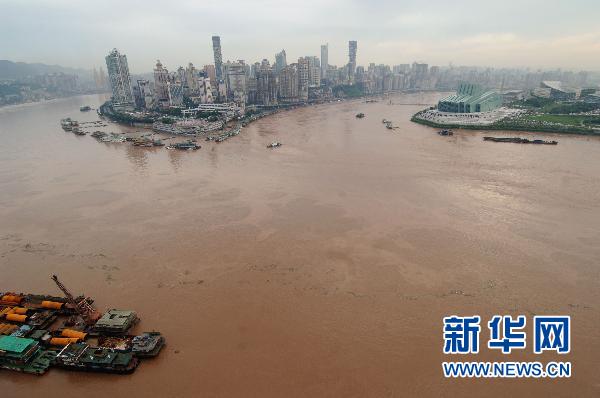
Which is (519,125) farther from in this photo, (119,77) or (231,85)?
(119,77)

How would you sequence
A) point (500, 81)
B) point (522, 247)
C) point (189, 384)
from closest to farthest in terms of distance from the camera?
point (189, 384)
point (522, 247)
point (500, 81)

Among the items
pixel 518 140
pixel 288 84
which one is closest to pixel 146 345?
pixel 518 140

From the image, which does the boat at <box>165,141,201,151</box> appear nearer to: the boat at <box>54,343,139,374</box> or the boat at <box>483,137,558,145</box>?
the boat at <box>54,343,139,374</box>

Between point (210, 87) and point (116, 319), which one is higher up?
point (210, 87)

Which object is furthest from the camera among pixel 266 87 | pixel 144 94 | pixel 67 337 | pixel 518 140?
pixel 266 87

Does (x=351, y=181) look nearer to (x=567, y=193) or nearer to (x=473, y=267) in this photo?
(x=473, y=267)

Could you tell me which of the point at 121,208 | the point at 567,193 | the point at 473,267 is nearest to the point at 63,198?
the point at 121,208
